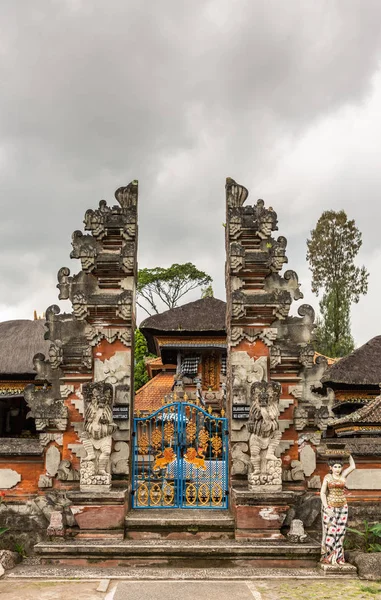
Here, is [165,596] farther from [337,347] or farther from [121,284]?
[337,347]

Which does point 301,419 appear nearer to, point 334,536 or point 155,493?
point 334,536

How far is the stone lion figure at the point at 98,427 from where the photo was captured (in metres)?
8.80

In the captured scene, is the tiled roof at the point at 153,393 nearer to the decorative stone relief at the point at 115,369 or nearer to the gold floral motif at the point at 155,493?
the gold floral motif at the point at 155,493

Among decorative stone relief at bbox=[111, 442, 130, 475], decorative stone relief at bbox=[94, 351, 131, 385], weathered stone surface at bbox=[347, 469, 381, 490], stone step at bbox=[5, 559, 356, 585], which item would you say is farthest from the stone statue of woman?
decorative stone relief at bbox=[94, 351, 131, 385]

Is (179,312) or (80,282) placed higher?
(179,312)

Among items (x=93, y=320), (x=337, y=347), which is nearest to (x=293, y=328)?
(x=93, y=320)

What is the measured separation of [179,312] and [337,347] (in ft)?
33.8

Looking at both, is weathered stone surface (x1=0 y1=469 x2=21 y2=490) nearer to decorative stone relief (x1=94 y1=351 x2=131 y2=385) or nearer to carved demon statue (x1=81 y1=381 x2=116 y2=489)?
carved demon statue (x1=81 y1=381 x2=116 y2=489)

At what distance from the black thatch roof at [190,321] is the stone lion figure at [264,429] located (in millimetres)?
15588

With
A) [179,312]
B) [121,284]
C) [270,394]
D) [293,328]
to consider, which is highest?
[179,312]

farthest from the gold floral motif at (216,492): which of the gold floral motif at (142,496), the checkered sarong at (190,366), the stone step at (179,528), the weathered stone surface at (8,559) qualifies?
the checkered sarong at (190,366)

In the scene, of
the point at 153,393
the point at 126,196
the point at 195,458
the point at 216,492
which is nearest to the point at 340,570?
the point at 195,458

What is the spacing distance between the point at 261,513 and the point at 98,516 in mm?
2527

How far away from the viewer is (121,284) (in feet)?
33.1
